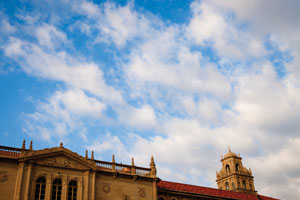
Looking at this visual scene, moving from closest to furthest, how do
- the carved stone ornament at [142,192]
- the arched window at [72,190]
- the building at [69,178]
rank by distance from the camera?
the building at [69,178]
the arched window at [72,190]
the carved stone ornament at [142,192]

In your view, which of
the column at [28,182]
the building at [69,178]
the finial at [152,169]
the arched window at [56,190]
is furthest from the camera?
the finial at [152,169]

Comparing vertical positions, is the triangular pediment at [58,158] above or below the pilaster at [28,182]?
above

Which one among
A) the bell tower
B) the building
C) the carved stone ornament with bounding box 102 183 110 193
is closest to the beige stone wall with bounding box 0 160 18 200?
the building

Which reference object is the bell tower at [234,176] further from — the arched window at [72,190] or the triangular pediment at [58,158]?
the arched window at [72,190]

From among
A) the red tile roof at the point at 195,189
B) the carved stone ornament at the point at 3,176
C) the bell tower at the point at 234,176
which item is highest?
the bell tower at the point at 234,176

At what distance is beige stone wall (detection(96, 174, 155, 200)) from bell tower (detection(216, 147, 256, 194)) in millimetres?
35222

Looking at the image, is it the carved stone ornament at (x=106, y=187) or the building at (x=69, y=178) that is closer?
the building at (x=69, y=178)

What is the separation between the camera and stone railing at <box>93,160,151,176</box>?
45581 millimetres

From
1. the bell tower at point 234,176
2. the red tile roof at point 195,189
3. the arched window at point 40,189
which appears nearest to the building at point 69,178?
the arched window at point 40,189

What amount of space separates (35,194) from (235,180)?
48.5 m

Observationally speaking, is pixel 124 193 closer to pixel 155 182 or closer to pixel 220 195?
pixel 155 182

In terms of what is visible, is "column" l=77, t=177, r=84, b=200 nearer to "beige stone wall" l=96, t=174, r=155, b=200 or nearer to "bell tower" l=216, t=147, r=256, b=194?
"beige stone wall" l=96, t=174, r=155, b=200

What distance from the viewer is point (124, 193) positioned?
44844mm

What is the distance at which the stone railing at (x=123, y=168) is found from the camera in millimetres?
45581
